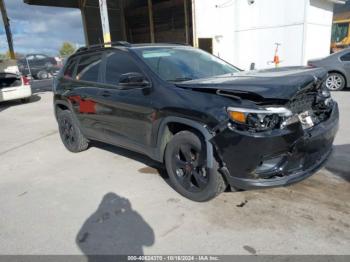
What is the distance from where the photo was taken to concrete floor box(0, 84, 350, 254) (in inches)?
110

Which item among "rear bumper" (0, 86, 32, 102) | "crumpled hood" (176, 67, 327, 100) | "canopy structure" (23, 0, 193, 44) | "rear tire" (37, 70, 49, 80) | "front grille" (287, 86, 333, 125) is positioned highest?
"canopy structure" (23, 0, 193, 44)

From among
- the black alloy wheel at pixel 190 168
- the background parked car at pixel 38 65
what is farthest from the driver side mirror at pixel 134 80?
the background parked car at pixel 38 65

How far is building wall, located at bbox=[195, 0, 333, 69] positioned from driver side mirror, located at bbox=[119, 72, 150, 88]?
42.3ft

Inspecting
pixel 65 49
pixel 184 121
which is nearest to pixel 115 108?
pixel 184 121

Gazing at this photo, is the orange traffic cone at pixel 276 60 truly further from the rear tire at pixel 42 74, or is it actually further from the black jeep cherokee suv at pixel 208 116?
the rear tire at pixel 42 74

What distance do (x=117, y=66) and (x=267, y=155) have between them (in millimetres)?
2513

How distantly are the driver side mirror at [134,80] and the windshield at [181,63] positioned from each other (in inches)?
7.2

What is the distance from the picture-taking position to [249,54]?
16.6 m

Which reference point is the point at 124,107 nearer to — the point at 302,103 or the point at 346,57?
the point at 302,103

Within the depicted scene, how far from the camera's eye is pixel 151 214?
3.36 meters

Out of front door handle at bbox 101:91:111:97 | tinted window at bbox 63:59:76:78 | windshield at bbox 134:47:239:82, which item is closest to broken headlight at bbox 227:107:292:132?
windshield at bbox 134:47:239:82

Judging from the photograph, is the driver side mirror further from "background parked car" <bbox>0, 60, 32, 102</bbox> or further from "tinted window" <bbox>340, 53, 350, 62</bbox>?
"background parked car" <bbox>0, 60, 32, 102</bbox>

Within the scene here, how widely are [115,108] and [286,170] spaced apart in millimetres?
2378

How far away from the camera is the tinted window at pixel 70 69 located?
5445 mm
